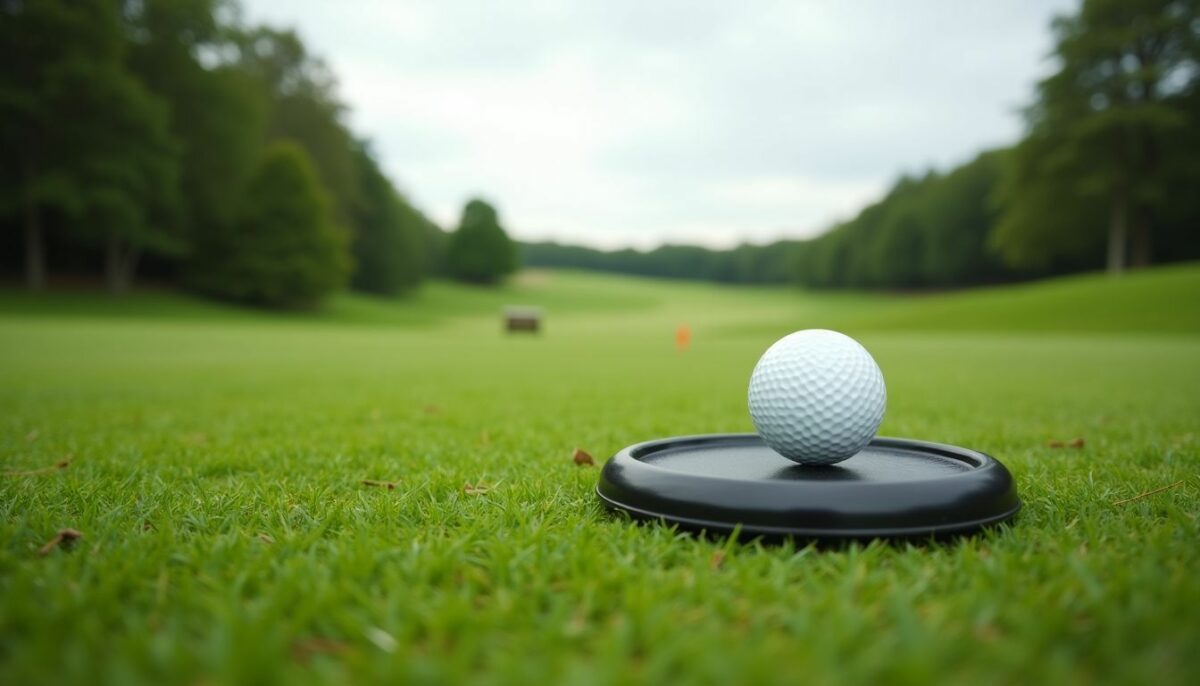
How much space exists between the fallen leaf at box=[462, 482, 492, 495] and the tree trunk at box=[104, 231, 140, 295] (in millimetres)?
31435

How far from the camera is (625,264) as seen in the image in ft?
382

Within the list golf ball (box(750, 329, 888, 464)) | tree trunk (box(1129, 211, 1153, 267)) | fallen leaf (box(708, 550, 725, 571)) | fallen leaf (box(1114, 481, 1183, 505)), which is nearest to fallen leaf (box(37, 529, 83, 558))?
fallen leaf (box(708, 550, 725, 571))

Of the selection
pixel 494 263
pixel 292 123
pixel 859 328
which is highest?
pixel 292 123

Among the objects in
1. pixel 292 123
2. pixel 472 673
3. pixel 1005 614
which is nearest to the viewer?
pixel 472 673

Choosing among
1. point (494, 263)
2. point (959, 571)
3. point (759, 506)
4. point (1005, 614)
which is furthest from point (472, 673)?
point (494, 263)

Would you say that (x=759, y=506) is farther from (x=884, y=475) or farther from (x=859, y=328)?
(x=859, y=328)

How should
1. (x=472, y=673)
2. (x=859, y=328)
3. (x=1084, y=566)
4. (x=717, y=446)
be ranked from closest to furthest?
(x=472, y=673) < (x=1084, y=566) < (x=717, y=446) < (x=859, y=328)

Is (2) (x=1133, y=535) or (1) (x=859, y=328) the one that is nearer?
(2) (x=1133, y=535)

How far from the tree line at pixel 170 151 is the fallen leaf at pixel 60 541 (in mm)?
29878

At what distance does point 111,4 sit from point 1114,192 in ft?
148

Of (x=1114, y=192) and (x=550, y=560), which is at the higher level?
(x=1114, y=192)

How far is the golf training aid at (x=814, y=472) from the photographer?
6.11 ft

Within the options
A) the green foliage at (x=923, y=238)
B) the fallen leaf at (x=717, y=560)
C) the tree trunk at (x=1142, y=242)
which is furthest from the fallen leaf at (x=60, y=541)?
the green foliage at (x=923, y=238)

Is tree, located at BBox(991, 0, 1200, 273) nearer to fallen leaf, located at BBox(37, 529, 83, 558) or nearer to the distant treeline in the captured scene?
the distant treeline
